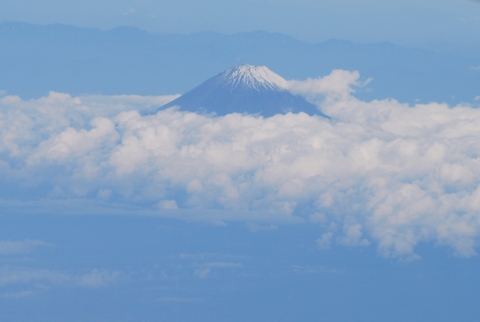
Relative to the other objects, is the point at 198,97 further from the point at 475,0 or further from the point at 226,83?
the point at 475,0

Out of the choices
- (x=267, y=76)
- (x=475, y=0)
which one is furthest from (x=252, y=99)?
(x=475, y=0)

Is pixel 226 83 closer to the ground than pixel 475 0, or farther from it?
farther from it

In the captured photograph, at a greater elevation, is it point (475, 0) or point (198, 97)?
point (198, 97)

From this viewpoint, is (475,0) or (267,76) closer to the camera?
(475,0)

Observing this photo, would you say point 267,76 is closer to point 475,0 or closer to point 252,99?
point 252,99

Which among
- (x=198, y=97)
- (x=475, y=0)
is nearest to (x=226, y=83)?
(x=198, y=97)

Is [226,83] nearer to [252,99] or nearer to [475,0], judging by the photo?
[252,99]

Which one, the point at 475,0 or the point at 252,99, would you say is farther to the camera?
the point at 252,99
